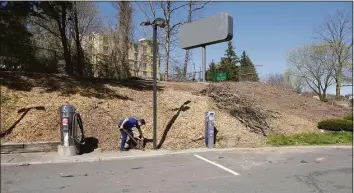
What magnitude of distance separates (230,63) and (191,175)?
3279 cm

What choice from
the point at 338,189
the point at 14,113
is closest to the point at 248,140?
the point at 338,189

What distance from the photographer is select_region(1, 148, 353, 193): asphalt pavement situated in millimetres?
7156

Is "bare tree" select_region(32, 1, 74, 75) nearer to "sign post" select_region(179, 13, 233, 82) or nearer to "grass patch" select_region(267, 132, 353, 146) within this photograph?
"sign post" select_region(179, 13, 233, 82)

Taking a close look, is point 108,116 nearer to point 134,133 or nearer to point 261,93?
point 134,133

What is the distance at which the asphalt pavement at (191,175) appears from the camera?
7156 mm

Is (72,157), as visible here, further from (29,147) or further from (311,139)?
(311,139)

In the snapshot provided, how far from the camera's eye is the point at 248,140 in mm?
13695

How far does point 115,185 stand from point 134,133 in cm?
519

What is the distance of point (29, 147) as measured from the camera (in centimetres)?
1053

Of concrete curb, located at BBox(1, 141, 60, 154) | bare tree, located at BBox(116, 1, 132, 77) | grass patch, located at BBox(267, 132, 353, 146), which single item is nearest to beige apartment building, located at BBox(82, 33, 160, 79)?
bare tree, located at BBox(116, 1, 132, 77)

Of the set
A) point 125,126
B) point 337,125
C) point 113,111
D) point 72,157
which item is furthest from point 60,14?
point 337,125

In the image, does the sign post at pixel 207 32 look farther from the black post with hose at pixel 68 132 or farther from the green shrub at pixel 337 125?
the black post with hose at pixel 68 132

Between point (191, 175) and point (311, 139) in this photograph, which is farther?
point (311, 139)

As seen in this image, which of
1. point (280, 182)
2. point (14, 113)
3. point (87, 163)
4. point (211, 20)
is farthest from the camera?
point (211, 20)
